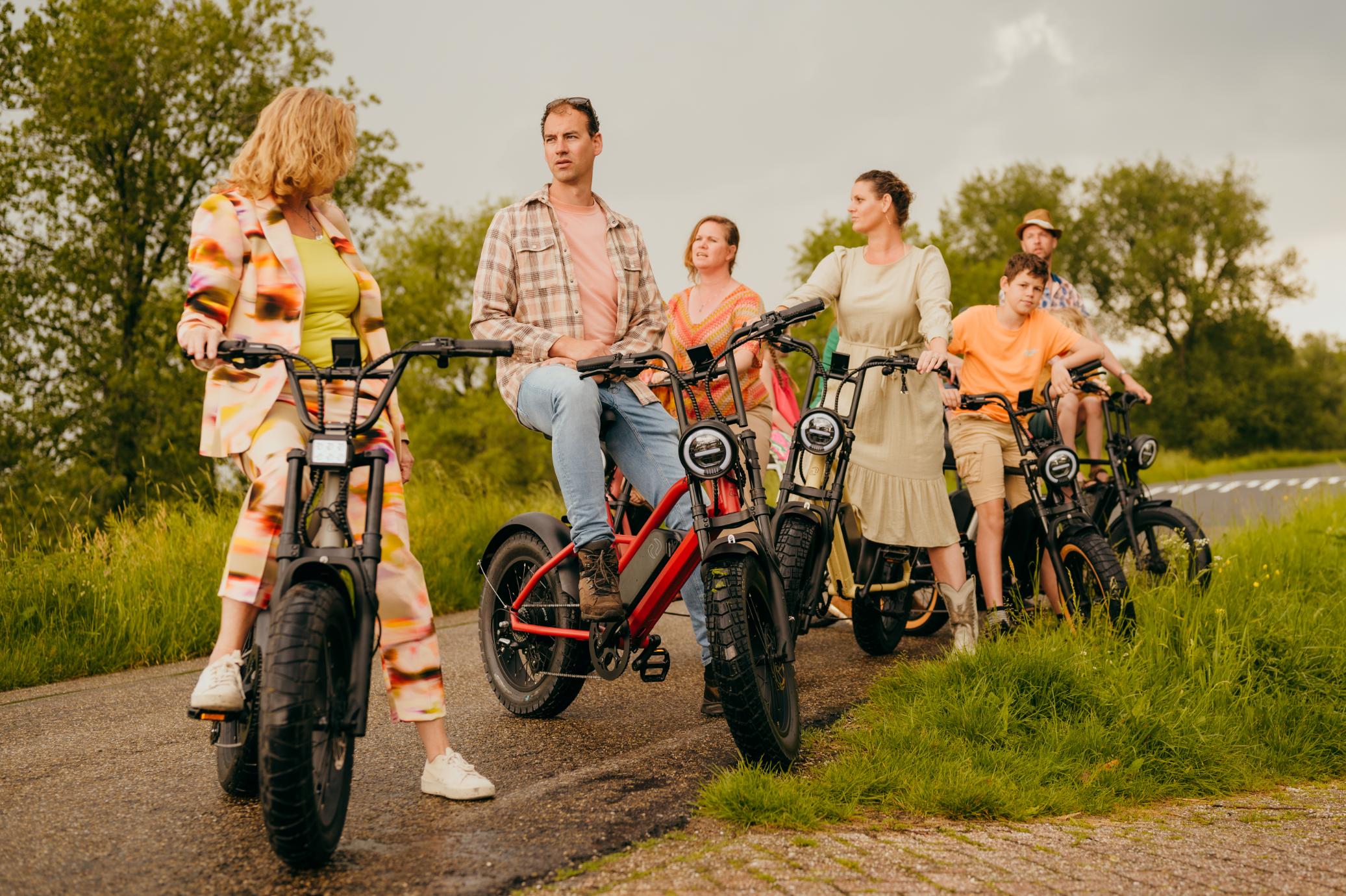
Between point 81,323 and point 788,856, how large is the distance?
27443 millimetres

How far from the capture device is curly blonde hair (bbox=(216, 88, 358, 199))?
369 centimetres

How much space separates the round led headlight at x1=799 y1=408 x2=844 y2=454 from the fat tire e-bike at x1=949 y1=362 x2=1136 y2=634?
4.59ft

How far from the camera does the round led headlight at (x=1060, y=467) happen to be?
6.20 m

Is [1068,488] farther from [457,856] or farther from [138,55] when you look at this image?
[138,55]

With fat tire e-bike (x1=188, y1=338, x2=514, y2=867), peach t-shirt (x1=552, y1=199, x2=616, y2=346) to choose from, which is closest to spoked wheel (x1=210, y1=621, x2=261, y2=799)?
fat tire e-bike (x1=188, y1=338, x2=514, y2=867)

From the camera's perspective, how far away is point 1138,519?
6785 millimetres

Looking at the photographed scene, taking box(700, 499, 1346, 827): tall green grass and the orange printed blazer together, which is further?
box(700, 499, 1346, 827): tall green grass

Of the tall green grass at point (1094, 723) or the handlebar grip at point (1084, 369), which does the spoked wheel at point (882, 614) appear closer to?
the tall green grass at point (1094, 723)

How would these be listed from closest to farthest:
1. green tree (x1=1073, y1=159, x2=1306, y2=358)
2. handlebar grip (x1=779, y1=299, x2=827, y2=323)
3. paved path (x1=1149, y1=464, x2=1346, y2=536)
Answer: handlebar grip (x1=779, y1=299, x2=827, y2=323) → paved path (x1=1149, y1=464, x2=1346, y2=536) → green tree (x1=1073, y1=159, x2=1306, y2=358)

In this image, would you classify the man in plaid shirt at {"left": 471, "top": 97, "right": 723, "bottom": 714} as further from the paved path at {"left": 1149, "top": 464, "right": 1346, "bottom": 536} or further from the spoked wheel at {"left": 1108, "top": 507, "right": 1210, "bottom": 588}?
the paved path at {"left": 1149, "top": 464, "right": 1346, "bottom": 536}

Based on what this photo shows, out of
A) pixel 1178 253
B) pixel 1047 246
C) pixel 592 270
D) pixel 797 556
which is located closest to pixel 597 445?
pixel 592 270

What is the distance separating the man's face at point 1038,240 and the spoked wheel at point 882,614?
286 cm

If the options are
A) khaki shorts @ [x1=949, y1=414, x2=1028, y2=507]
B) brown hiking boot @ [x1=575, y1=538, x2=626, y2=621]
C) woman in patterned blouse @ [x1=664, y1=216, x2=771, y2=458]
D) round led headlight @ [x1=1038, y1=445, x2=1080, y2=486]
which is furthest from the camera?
woman in patterned blouse @ [x1=664, y1=216, x2=771, y2=458]

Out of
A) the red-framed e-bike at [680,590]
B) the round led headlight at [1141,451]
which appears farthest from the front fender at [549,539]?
the round led headlight at [1141,451]
